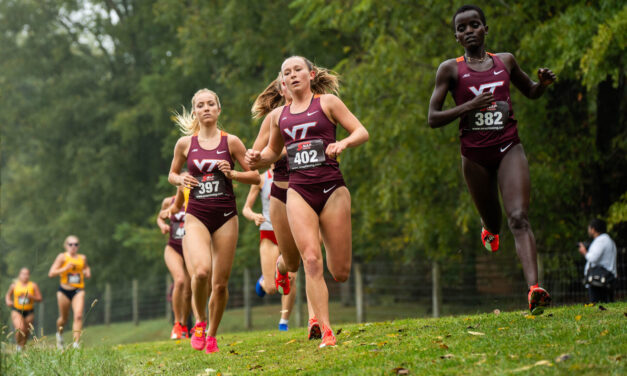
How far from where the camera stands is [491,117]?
737 centimetres

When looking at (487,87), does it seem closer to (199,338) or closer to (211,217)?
(211,217)

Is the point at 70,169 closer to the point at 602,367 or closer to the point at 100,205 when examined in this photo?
the point at 100,205

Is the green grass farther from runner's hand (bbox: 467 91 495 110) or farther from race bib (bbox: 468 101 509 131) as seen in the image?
runner's hand (bbox: 467 91 495 110)

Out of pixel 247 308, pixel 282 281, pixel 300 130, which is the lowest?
pixel 247 308

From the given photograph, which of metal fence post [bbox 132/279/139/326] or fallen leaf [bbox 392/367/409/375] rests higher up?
fallen leaf [bbox 392/367/409/375]

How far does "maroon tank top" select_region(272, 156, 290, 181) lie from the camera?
9.57 m

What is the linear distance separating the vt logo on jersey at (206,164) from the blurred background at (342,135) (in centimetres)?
184

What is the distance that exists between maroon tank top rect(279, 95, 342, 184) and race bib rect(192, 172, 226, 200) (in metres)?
1.48

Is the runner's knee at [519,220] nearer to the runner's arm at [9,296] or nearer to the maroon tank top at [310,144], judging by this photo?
the maroon tank top at [310,144]

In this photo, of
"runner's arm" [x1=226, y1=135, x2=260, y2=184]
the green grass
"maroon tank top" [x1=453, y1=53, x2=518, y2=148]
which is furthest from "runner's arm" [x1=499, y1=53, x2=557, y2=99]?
"runner's arm" [x1=226, y1=135, x2=260, y2=184]

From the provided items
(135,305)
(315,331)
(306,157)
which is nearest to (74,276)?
(315,331)

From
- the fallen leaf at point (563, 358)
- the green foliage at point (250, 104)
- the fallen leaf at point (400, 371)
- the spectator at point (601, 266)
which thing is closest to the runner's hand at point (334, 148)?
the fallen leaf at point (400, 371)

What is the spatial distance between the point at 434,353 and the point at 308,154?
7.29 feet

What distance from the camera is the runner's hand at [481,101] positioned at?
23.5 ft
